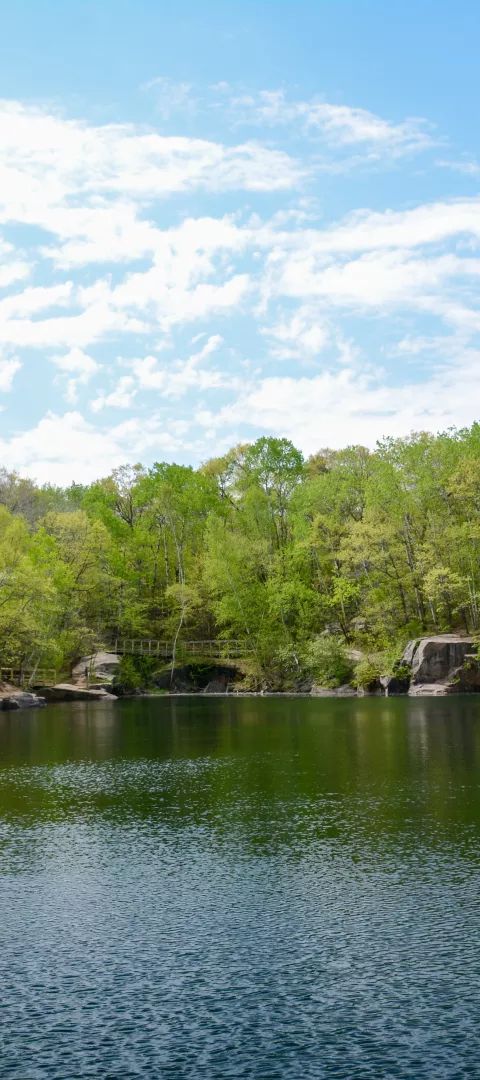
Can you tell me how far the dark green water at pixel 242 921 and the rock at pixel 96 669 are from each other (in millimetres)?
49216

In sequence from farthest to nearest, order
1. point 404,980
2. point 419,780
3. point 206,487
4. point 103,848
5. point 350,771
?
point 206,487
point 350,771
point 419,780
point 103,848
point 404,980

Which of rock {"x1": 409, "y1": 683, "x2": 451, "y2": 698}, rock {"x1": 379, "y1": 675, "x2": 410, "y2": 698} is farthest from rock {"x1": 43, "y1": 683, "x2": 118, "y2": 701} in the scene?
rock {"x1": 409, "y1": 683, "x2": 451, "y2": 698}

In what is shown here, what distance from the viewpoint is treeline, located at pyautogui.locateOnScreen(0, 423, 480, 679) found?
75375 mm

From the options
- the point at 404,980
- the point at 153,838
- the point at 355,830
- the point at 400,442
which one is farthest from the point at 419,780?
the point at 400,442

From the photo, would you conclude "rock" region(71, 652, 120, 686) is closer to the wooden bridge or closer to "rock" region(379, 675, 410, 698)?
the wooden bridge

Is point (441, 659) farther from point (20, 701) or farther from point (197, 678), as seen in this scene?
point (20, 701)

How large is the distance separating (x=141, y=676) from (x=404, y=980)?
7887 cm

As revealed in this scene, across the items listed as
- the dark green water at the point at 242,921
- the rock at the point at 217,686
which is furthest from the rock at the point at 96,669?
the dark green water at the point at 242,921

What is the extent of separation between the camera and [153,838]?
71.5 ft

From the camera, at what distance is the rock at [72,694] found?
77312mm

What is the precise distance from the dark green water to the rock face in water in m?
37.3

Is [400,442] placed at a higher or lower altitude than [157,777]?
higher

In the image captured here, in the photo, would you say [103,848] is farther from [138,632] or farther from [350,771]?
[138,632]

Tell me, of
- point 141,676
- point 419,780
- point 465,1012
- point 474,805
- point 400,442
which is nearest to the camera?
point 465,1012
